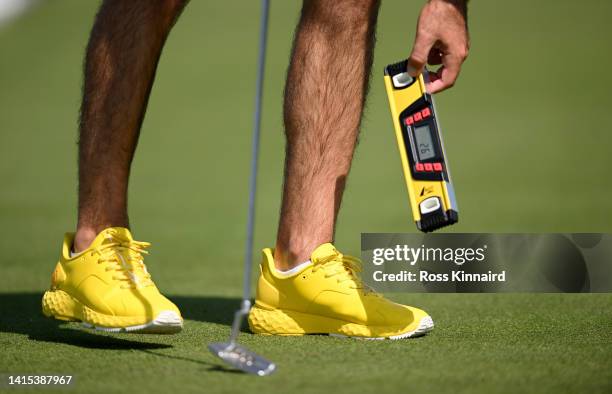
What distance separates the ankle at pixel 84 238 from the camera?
2.37m

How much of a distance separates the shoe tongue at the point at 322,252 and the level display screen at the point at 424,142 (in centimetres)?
38

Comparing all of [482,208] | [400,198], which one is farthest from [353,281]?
[400,198]

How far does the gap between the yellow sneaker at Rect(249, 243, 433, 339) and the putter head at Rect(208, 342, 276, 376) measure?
0.43 metres

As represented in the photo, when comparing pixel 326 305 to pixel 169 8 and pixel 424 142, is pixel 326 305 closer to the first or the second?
pixel 424 142

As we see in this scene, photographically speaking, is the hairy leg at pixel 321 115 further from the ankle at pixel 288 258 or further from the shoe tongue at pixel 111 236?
the shoe tongue at pixel 111 236

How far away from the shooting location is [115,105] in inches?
93.5

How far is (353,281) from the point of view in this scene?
240 cm

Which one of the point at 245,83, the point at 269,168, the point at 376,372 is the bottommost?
the point at 376,372

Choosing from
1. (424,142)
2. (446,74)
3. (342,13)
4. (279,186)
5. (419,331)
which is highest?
(342,13)

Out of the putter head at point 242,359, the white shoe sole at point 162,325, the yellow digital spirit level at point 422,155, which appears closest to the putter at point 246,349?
the putter head at point 242,359

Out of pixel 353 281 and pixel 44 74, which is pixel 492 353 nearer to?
pixel 353 281

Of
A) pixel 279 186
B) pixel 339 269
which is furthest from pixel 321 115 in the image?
pixel 279 186

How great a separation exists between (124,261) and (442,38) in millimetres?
790

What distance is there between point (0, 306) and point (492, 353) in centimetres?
132
